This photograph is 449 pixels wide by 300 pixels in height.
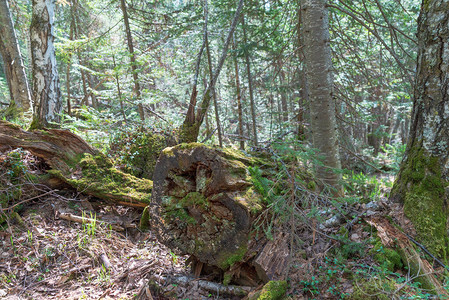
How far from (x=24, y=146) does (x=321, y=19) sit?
5.39 m

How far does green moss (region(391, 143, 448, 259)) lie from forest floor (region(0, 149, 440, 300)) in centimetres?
18

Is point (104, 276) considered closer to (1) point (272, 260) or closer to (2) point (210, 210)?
(2) point (210, 210)

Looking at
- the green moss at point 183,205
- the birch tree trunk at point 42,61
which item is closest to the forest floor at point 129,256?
the green moss at point 183,205

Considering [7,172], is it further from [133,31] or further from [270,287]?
[133,31]

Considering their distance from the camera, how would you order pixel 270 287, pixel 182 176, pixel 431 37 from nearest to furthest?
pixel 270 287 < pixel 431 37 < pixel 182 176

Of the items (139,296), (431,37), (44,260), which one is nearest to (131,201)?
(44,260)

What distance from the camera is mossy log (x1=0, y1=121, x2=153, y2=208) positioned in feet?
14.6

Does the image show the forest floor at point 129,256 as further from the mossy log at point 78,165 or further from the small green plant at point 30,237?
the mossy log at point 78,165

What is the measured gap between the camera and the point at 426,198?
299 centimetres

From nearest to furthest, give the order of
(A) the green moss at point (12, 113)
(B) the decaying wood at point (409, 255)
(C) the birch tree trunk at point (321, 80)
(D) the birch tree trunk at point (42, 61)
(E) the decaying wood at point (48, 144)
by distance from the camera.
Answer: (B) the decaying wood at point (409, 255), (C) the birch tree trunk at point (321, 80), (E) the decaying wood at point (48, 144), (D) the birch tree trunk at point (42, 61), (A) the green moss at point (12, 113)

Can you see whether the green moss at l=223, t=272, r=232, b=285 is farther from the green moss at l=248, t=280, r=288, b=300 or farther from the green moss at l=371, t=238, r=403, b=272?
the green moss at l=371, t=238, r=403, b=272

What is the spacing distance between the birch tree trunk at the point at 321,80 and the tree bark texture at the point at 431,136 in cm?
115

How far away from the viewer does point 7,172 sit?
13.5 feet

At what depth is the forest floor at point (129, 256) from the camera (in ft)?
8.62
